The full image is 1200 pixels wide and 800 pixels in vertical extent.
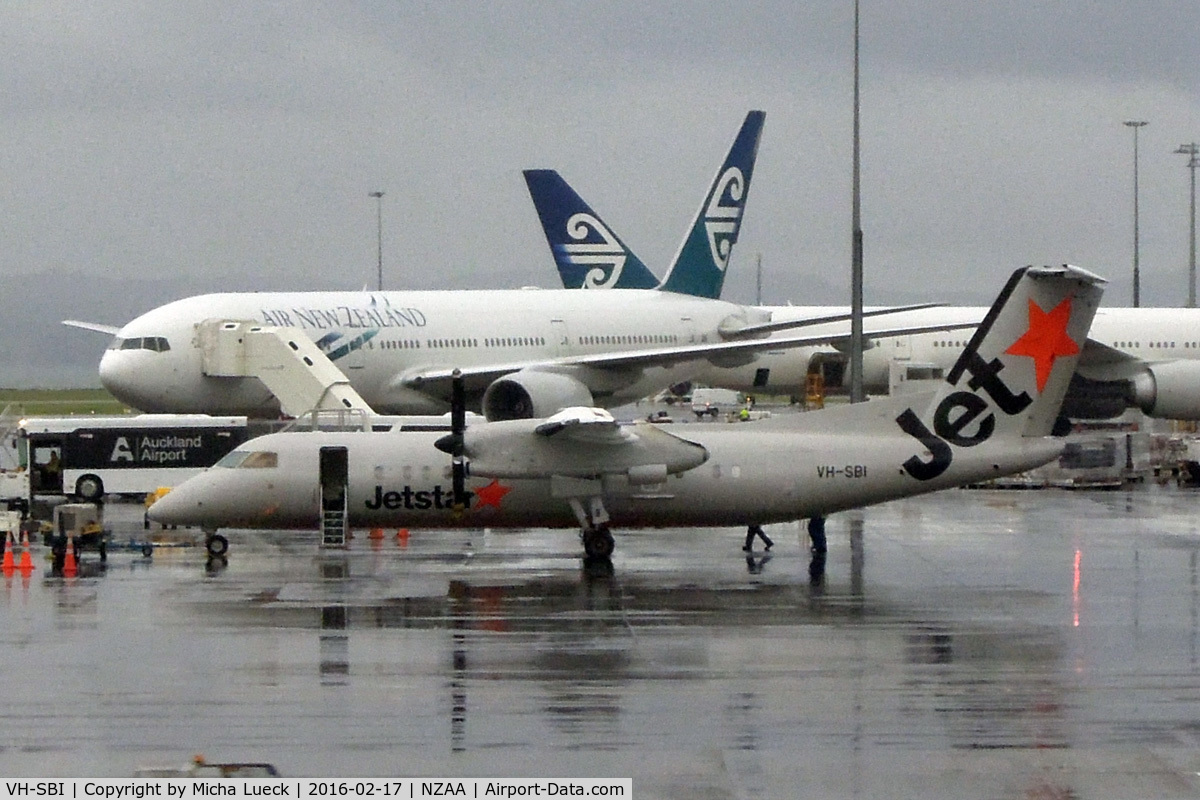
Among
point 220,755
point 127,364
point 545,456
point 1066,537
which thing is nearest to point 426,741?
point 220,755

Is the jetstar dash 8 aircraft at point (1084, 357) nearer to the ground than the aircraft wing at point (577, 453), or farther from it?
farther from it

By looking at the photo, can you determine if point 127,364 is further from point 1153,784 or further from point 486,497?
point 1153,784

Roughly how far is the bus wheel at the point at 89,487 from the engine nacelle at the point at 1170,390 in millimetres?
29360

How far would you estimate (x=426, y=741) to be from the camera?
1471 cm

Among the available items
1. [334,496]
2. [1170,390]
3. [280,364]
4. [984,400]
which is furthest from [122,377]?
[1170,390]

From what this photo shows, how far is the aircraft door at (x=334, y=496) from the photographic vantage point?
27016mm

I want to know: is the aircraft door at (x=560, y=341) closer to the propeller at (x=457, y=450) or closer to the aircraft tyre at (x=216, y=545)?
the aircraft tyre at (x=216, y=545)

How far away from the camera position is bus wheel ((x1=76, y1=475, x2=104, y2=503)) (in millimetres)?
37219

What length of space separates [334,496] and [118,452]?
12.1m

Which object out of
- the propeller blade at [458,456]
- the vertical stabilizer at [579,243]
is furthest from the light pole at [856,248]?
the vertical stabilizer at [579,243]

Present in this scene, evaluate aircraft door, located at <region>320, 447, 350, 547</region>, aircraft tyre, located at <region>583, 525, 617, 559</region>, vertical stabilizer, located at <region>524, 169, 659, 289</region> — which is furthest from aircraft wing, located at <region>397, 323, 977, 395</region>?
vertical stabilizer, located at <region>524, 169, 659, 289</region>

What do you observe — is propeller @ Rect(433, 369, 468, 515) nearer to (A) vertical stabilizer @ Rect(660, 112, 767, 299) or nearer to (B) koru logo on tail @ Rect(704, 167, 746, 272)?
(A) vertical stabilizer @ Rect(660, 112, 767, 299)

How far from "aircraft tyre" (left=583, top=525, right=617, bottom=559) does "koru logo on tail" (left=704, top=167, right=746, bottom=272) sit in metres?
32.6

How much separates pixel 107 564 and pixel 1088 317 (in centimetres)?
1628
